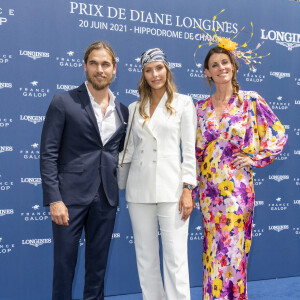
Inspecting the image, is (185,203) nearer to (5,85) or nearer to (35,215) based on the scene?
(35,215)

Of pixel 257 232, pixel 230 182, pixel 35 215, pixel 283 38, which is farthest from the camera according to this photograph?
pixel 283 38

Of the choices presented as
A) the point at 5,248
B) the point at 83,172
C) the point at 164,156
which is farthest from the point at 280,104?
the point at 5,248

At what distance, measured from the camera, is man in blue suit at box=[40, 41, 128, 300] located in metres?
2.21

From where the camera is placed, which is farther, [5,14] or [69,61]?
[69,61]

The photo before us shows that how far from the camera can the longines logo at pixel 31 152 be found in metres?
3.29

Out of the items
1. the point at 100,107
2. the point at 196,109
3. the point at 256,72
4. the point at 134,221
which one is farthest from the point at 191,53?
the point at 134,221

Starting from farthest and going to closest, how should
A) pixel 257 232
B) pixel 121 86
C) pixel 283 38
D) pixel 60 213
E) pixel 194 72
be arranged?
pixel 283 38, pixel 257 232, pixel 194 72, pixel 121 86, pixel 60 213

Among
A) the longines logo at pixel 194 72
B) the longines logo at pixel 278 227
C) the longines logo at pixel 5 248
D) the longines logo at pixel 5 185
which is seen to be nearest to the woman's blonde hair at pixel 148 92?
the longines logo at pixel 194 72

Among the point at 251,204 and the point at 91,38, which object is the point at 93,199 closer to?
the point at 251,204

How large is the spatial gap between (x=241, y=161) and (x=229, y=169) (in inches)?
3.5

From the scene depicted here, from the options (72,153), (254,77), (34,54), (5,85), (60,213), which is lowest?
(60,213)

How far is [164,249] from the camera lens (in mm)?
2367

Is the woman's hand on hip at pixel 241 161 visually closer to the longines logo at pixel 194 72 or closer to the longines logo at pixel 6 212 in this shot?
the longines logo at pixel 194 72

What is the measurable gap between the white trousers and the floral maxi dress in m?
0.21
